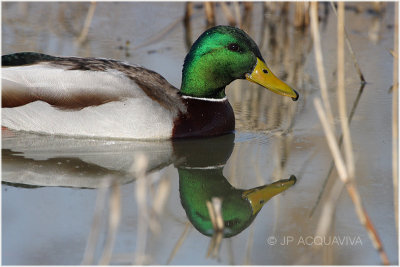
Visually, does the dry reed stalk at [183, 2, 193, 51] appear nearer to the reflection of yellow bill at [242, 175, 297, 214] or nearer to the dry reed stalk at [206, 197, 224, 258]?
the reflection of yellow bill at [242, 175, 297, 214]

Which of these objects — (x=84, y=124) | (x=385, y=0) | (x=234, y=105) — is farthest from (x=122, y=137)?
(x=385, y=0)

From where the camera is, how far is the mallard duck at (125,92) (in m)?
6.71

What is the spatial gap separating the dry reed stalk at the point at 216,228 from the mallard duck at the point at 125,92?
1.88 metres

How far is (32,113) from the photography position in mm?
6848

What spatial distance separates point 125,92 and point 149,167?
29.3 inches

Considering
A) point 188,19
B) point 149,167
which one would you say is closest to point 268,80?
point 149,167

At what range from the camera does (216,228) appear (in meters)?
4.96

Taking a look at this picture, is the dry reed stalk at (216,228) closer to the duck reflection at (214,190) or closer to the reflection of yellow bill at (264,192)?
the duck reflection at (214,190)

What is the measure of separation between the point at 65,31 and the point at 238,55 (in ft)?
12.2

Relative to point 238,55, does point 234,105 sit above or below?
below

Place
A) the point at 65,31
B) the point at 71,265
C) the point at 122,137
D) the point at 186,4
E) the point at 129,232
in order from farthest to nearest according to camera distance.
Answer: the point at 186,4, the point at 65,31, the point at 122,137, the point at 129,232, the point at 71,265

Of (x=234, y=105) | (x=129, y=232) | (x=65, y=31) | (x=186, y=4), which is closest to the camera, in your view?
(x=129, y=232)

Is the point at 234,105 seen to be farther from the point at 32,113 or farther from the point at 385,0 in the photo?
the point at 385,0

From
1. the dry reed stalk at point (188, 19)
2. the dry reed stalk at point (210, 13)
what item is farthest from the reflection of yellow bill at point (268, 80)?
the dry reed stalk at point (210, 13)
